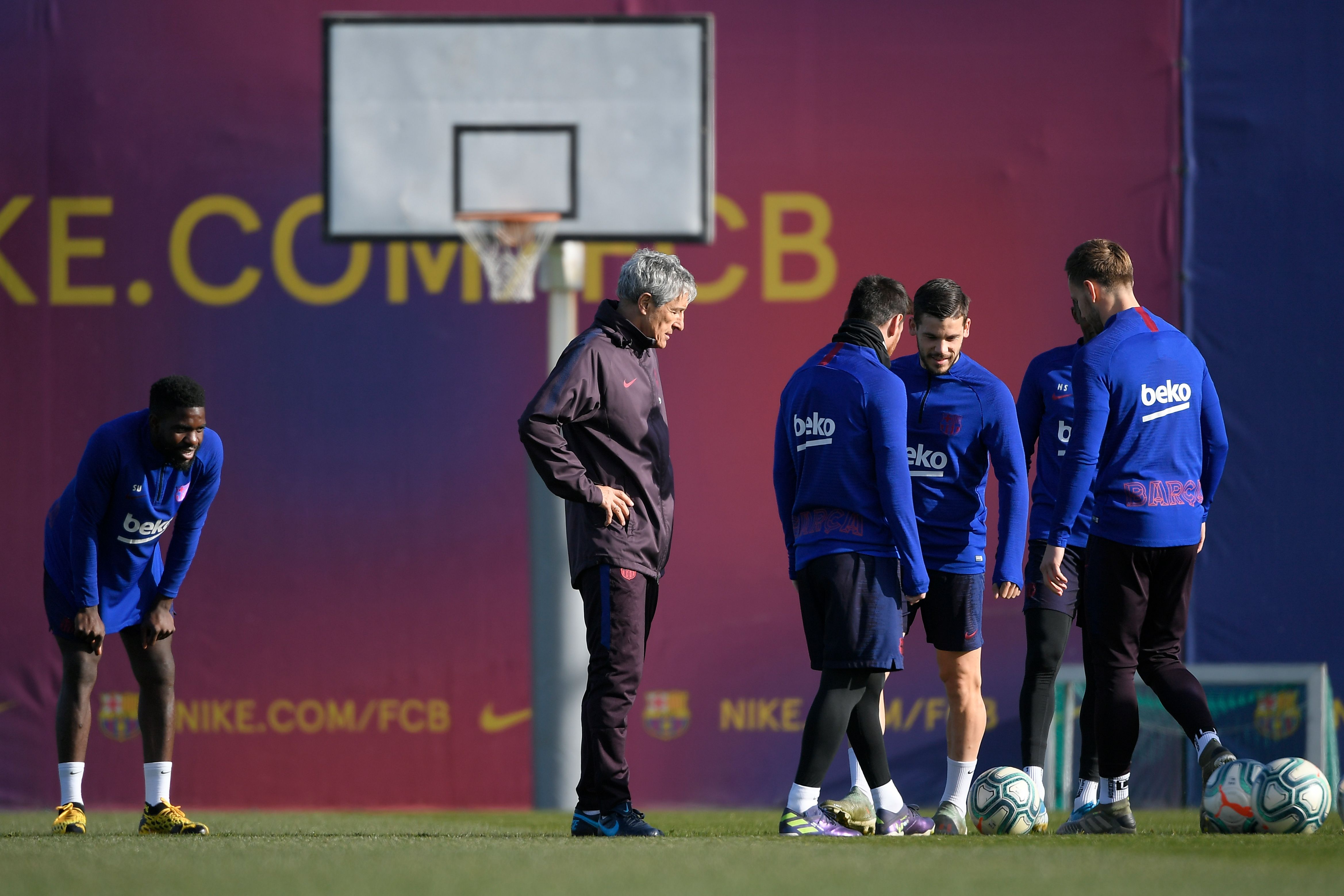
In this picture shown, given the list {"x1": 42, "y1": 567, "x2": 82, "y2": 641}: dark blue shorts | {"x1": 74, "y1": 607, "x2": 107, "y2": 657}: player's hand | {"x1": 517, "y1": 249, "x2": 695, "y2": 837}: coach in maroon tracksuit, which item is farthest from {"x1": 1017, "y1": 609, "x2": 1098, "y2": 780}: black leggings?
{"x1": 42, "y1": 567, "x2": 82, "y2": 641}: dark blue shorts

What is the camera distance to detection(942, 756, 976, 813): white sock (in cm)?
450

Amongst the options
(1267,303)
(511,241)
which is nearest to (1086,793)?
(511,241)

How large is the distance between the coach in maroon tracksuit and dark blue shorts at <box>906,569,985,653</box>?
0.80 meters

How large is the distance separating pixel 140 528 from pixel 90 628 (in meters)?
0.33

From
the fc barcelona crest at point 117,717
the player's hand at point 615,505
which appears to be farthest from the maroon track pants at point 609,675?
the fc barcelona crest at point 117,717

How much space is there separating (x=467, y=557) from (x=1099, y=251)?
4035 millimetres

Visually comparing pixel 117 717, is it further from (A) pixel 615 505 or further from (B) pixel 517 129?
(A) pixel 615 505

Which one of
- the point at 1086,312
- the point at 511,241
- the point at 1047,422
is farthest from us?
the point at 511,241

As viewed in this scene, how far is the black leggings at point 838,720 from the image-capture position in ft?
13.0

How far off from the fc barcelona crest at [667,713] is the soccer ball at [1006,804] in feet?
10.2

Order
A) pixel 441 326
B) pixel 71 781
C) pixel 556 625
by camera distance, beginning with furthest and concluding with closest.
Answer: pixel 441 326 < pixel 556 625 < pixel 71 781

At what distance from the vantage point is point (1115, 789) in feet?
13.8

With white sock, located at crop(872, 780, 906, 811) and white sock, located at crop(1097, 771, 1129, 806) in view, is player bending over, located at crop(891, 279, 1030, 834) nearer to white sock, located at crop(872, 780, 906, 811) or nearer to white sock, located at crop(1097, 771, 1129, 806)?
white sock, located at crop(872, 780, 906, 811)

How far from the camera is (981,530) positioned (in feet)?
14.9
